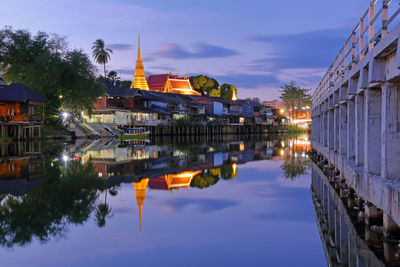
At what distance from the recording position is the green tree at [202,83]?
106500 mm

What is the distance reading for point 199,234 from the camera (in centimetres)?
836

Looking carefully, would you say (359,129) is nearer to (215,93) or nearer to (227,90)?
(215,93)

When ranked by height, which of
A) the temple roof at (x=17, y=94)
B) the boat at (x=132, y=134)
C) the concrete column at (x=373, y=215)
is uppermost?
the temple roof at (x=17, y=94)

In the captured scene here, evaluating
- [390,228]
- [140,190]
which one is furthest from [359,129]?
[140,190]

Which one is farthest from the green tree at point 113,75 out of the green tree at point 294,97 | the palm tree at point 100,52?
the green tree at point 294,97

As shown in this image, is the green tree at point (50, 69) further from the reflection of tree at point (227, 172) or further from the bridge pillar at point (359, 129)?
the bridge pillar at point (359, 129)

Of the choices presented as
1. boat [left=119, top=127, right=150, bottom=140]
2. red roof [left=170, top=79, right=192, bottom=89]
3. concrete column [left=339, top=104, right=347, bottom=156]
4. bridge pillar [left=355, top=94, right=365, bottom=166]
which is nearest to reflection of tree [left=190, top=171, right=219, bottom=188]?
concrete column [left=339, top=104, right=347, bottom=156]

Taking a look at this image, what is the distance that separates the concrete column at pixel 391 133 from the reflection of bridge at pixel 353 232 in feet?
3.00

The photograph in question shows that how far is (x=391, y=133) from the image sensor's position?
7324 mm

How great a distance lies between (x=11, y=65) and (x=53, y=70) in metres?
5.70

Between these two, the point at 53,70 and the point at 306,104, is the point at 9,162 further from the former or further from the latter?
the point at 306,104

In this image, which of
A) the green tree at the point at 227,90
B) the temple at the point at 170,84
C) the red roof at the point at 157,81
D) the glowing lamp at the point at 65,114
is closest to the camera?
the glowing lamp at the point at 65,114

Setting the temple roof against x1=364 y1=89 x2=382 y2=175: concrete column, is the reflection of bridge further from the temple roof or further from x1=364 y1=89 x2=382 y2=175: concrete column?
the temple roof

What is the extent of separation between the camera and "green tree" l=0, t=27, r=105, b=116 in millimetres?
43719
